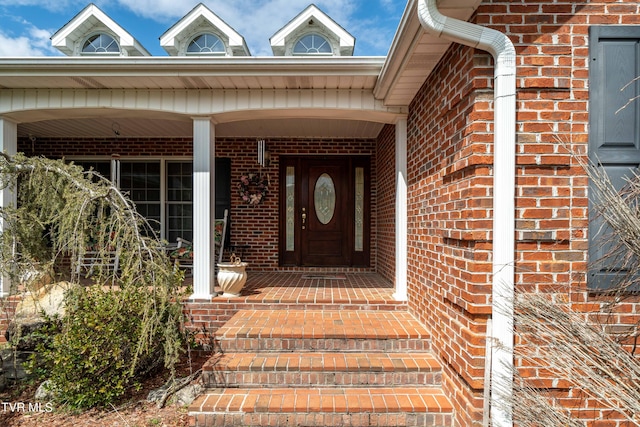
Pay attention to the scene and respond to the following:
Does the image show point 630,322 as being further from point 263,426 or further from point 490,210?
point 263,426

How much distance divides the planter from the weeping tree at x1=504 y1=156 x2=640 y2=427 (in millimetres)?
2821

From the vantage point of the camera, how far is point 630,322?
212 centimetres

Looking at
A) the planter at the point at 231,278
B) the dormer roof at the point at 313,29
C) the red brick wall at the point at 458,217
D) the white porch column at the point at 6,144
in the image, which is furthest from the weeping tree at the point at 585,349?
the white porch column at the point at 6,144

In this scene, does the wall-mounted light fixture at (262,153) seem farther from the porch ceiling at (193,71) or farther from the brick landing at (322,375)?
the brick landing at (322,375)

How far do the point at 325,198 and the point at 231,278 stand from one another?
271 cm

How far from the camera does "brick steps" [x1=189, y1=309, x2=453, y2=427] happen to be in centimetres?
246

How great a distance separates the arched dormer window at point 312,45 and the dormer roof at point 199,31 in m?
0.98

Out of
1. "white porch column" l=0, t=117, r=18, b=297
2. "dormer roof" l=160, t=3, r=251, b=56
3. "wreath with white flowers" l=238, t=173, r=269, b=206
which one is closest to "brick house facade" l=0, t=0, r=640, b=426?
"wreath with white flowers" l=238, t=173, r=269, b=206

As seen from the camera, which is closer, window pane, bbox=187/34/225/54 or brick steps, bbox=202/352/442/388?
brick steps, bbox=202/352/442/388

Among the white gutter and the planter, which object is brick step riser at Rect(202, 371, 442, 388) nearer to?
the white gutter

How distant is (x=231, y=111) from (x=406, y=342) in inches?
118

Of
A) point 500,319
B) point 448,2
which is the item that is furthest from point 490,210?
point 448,2

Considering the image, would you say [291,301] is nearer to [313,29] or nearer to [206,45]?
[313,29]

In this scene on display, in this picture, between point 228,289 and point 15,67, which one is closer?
point 15,67
